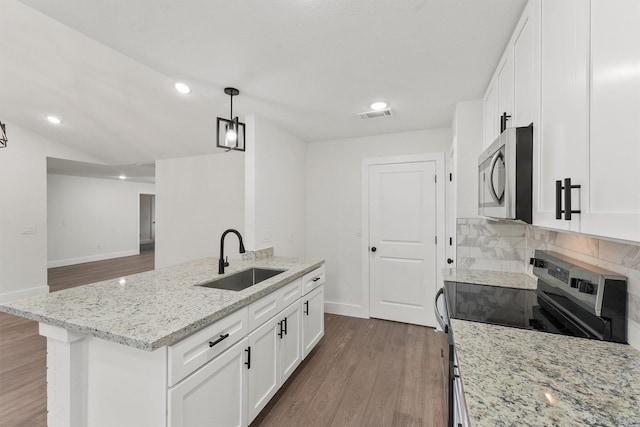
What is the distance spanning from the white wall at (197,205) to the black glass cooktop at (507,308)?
3141 mm

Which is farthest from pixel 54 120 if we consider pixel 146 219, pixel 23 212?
pixel 146 219

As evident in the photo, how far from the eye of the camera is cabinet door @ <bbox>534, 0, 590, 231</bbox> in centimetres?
80

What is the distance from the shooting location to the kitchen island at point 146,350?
116cm

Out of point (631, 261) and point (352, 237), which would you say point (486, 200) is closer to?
point (631, 261)

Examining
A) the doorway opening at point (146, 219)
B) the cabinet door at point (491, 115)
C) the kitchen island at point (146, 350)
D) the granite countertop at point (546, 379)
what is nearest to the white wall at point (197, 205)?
the kitchen island at point (146, 350)

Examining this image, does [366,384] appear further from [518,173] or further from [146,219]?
[146,219]

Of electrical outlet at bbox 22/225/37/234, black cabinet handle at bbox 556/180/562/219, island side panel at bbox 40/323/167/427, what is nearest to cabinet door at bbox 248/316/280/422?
island side panel at bbox 40/323/167/427

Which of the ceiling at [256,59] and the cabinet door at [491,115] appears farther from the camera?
the cabinet door at [491,115]

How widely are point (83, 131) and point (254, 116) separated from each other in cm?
324

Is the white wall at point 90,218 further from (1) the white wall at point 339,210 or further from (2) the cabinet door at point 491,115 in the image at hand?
(2) the cabinet door at point 491,115

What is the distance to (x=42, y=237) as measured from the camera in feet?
14.7

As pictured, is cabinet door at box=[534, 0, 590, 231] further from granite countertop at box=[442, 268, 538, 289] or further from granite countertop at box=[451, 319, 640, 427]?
granite countertop at box=[442, 268, 538, 289]

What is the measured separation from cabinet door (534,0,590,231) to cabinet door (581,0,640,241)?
0.04 meters

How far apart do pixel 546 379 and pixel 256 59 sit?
Result: 2072 mm
